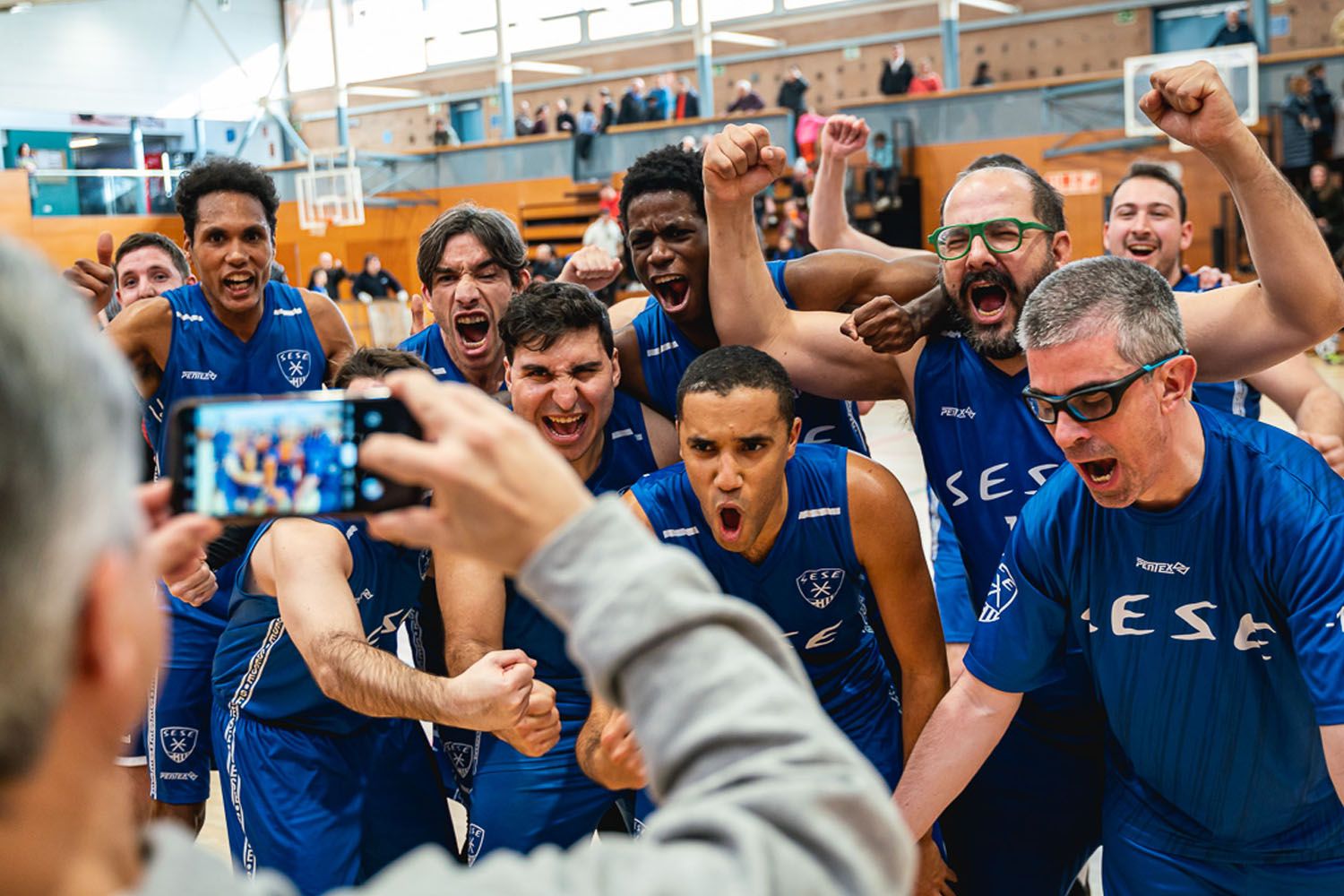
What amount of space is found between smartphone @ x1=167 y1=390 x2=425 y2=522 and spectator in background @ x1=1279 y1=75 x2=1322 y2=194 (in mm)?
20319

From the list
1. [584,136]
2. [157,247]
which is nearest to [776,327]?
[157,247]

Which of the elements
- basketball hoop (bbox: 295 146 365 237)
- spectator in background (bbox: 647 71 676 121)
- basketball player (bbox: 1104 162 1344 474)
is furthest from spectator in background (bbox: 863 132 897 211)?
basketball player (bbox: 1104 162 1344 474)

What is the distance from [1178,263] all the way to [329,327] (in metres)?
4.10

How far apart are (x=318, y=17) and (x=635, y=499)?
3305cm

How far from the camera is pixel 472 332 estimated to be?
4.79 metres

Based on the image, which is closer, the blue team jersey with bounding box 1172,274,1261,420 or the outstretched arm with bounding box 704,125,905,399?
the outstretched arm with bounding box 704,125,905,399

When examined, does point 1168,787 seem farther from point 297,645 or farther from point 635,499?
point 297,645

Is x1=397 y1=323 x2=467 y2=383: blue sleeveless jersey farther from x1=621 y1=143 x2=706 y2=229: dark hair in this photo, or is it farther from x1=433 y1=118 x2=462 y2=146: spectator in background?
x1=433 y1=118 x2=462 y2=146: spectator in background

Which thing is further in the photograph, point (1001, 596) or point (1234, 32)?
point (1234, 32)

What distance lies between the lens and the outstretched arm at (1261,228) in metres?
3.02

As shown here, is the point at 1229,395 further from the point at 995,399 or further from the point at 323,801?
the point at 323,801

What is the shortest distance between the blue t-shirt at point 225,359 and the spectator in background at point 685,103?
66.3ft

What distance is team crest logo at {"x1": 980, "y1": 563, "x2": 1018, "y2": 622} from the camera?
3119 millimetres

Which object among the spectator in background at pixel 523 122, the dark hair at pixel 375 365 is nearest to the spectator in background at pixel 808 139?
the spectator in background at pixel 523 122
